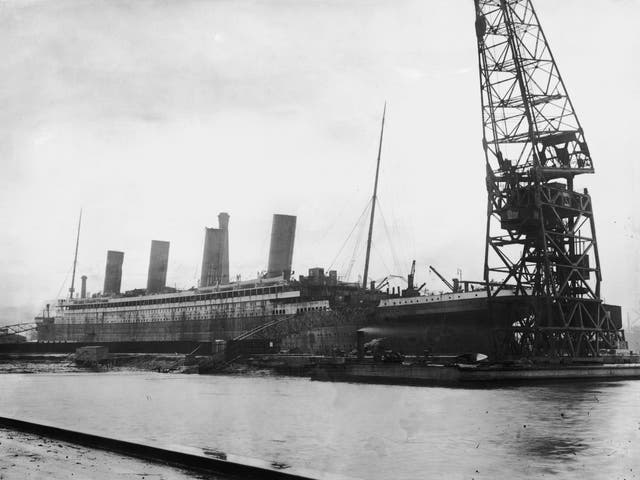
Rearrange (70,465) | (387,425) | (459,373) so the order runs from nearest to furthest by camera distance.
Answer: (70,465), (387,425), (459,373)

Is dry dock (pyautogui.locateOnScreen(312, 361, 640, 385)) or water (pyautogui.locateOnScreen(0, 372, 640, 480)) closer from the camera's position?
water (pyautogui.locateOnScreen(0, 372, 640, 480))

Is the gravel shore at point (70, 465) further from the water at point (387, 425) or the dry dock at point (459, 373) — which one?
the dry dock at point (459, 373)

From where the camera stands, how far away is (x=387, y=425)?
56.9ft

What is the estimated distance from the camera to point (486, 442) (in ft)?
46.5

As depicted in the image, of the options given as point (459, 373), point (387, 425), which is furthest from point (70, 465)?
point (459, 373)

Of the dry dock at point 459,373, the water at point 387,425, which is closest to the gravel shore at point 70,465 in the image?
the water at point 387,425

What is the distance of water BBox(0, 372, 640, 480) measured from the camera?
11445 millimetres

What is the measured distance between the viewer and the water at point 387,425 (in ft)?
37.6

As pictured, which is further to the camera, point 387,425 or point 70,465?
point 387,425

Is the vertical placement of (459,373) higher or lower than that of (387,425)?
higher

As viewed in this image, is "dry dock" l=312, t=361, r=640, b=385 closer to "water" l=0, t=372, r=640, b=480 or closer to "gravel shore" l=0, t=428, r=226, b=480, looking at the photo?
"water" l=0, t=372, r=640, b=480

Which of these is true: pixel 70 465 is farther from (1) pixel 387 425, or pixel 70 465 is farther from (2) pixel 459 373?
(2) pixel 459 373

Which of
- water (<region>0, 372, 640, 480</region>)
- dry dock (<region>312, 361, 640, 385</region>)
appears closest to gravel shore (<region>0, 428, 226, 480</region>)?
water (<region>0, 372, 640, 480</region>)

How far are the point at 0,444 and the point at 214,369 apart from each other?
42224 mm
